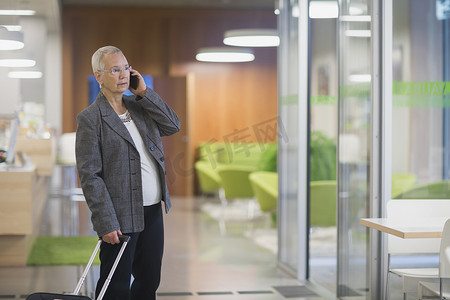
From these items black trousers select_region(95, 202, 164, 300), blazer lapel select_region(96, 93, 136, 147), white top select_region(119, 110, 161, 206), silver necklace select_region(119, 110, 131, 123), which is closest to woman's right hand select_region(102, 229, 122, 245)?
black trousers select_region(95, 202, 164, 300)

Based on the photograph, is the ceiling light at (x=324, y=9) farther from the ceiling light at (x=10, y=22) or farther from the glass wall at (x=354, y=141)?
the ceiling light at (x=10, y=22)

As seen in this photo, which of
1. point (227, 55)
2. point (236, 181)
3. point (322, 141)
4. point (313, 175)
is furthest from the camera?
point (227, 55)

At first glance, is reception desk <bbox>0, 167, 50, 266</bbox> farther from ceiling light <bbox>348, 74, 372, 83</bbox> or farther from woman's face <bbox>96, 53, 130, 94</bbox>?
woman's face <bbox>96, 53, 130, 94</bbox>

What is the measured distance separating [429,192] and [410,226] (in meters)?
1.54

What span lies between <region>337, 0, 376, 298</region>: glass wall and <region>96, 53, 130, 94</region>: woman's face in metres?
1.90

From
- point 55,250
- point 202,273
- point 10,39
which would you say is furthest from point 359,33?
point 55,250

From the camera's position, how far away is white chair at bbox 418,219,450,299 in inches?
A: 131

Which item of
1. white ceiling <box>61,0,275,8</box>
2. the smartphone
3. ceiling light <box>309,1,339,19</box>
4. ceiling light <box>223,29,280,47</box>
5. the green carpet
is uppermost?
white ceiling <box>61,0,275,8</box>

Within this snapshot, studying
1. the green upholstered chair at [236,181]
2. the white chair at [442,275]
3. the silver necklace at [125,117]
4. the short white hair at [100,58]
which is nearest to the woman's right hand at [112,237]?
the silver necklace at [125,117]

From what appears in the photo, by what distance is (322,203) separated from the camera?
6781mm

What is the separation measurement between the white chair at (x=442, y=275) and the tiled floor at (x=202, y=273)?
4.77ft

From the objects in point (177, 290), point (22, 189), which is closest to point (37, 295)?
point (177, 290)

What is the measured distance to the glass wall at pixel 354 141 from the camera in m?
4.82

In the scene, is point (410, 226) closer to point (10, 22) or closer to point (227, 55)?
point (10, 22)
